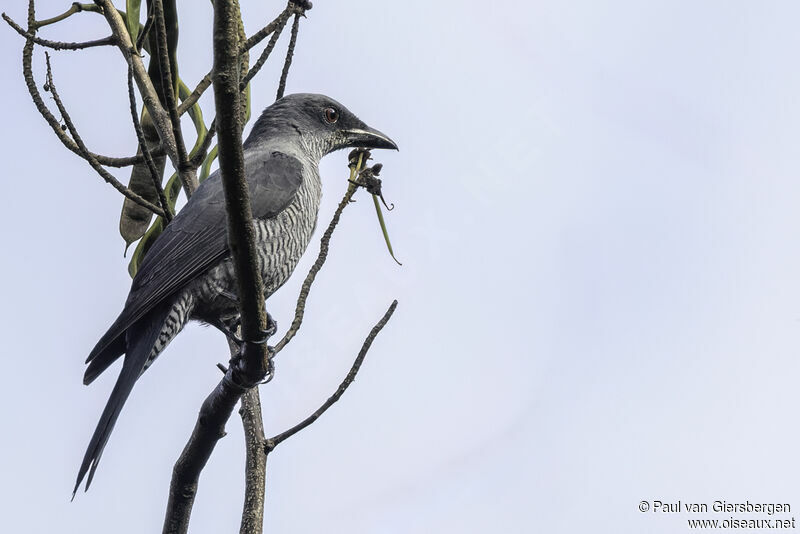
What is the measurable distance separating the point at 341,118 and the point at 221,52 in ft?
9.23

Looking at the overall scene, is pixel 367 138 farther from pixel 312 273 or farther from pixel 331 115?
pixel 312 273

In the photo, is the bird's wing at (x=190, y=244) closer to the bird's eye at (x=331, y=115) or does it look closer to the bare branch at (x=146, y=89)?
the bare branch at (x=146, y=89)

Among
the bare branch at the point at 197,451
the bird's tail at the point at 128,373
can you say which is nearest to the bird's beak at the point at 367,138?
the bird's tail at the point at 128,373

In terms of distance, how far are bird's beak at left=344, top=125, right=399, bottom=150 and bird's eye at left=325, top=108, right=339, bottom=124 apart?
0.09m

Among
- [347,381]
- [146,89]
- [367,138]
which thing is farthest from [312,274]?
[367,138]

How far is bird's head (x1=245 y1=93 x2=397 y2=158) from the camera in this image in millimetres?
4684

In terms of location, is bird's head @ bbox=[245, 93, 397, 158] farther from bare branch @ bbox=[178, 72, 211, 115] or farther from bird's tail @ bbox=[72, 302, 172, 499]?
bird's tail @ bbox=[72, 302, 172, 499]

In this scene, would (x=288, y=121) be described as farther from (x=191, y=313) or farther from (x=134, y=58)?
(x=191, y=313)

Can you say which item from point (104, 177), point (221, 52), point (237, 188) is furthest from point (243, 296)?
point (104, 177)

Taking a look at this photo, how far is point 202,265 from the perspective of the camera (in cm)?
363

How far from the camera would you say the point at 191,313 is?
3.81m

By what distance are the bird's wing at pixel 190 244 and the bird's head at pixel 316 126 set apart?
28.5 inches

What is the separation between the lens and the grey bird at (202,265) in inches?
137

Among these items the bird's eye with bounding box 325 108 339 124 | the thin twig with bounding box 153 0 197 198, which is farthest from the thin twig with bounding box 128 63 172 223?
the bird's eye with bounding box 325 108 339 124
